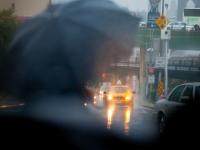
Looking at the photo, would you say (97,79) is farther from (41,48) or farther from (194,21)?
(194,21)

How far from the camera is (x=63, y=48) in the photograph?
9.29m

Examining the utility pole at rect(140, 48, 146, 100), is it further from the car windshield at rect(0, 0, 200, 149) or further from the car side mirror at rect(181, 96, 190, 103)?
the car windshield at rect(0, 0, 200, 149)

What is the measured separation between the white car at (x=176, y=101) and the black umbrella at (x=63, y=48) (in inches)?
147

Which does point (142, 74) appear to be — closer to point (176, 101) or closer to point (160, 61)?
point (160, 61)

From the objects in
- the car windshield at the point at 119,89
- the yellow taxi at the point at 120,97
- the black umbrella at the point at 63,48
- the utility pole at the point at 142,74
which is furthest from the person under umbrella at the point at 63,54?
the utility pole at the point at 142,74

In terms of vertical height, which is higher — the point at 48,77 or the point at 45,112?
the point at 48,77

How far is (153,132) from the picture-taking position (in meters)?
15.0

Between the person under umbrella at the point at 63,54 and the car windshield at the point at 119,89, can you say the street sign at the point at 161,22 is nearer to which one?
the car windshield at the point at 119,89

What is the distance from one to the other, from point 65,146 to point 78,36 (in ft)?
6.62

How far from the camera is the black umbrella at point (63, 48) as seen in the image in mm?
9281

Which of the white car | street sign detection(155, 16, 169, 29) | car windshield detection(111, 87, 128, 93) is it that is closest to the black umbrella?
the white car

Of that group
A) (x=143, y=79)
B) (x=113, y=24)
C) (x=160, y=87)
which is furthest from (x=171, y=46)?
(x=113, y=24)

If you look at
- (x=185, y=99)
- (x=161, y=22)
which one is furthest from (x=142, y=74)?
(x=185, y=99)

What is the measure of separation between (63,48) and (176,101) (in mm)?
5477
